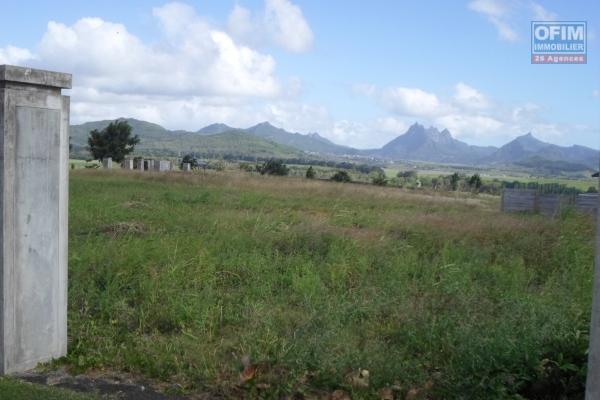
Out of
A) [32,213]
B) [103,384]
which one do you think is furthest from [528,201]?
[32,213]

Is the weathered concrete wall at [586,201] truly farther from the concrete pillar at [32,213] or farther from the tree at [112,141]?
the tree at [112,141]

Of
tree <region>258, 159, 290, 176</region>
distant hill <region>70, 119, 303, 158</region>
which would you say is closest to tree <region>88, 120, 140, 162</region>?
tree <region>258, 159, 290, 176</region>

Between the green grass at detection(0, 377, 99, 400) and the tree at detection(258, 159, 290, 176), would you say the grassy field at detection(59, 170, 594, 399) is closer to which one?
the green grass at detection(0, 377, 99, 400)

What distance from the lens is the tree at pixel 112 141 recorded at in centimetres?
5544

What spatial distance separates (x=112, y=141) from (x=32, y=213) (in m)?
53.2

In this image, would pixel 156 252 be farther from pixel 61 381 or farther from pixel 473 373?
pixel 473 373

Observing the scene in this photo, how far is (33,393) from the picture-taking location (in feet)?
14.1

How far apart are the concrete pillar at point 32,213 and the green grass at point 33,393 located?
1.22 ft

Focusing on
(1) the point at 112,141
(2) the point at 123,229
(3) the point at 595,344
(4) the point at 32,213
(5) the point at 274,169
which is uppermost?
(1) the point at 112,141

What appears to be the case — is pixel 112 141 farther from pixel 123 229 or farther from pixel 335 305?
pixel 335 305

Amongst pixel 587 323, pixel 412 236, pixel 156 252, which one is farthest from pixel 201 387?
pixel 412 236

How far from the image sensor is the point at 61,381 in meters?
4.75

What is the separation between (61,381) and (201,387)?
3.73ft

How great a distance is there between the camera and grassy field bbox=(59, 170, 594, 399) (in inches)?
176
